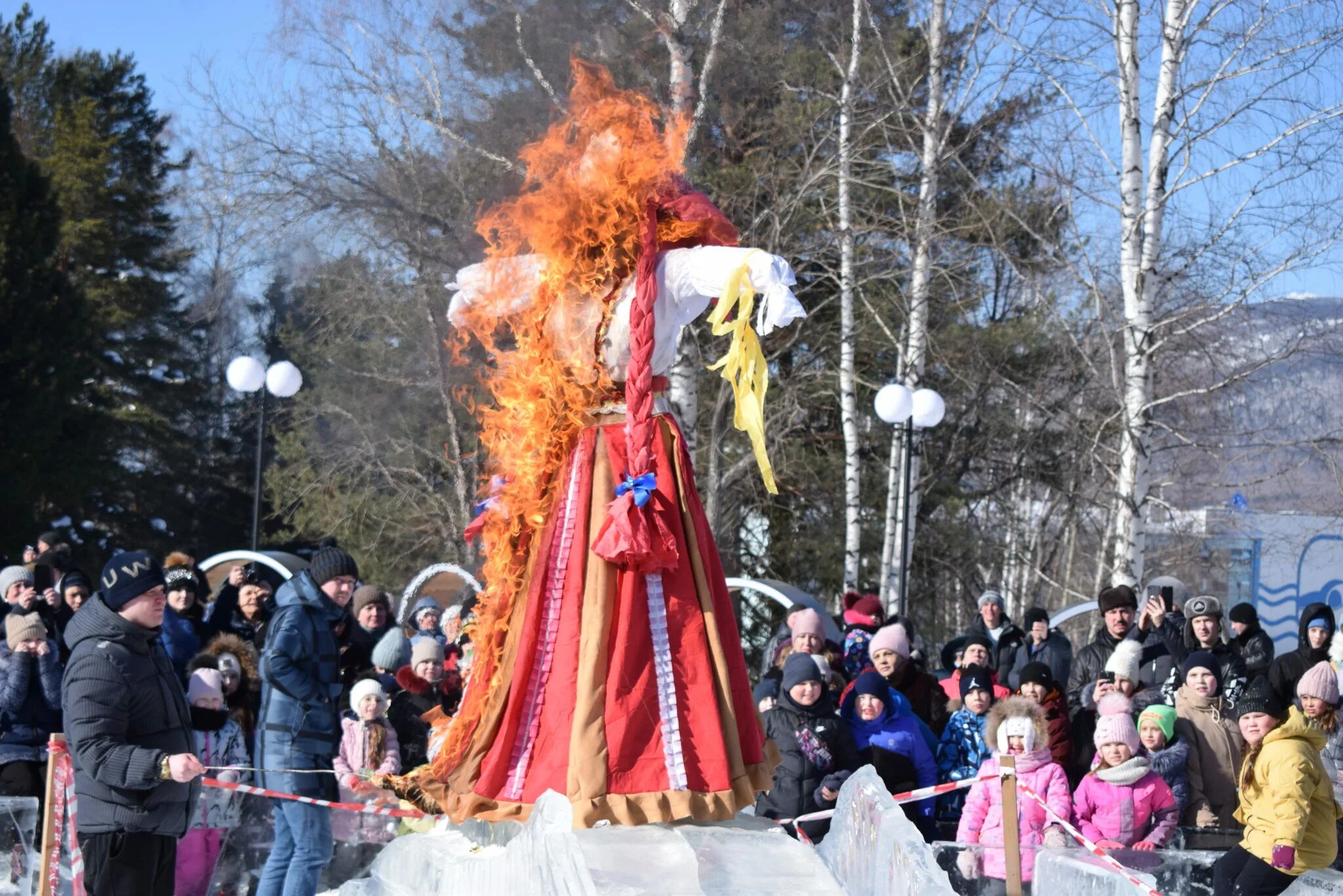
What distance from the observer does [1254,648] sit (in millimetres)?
7965

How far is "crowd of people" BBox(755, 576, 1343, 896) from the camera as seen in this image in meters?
5.39

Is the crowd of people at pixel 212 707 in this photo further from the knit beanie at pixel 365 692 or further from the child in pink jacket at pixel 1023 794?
the child in pink jacket at pixel 1023 794

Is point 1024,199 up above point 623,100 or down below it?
above

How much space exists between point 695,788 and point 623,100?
2193 mm

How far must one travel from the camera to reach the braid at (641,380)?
14.2 ft

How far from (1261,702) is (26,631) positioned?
529cm

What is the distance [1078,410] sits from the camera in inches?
714

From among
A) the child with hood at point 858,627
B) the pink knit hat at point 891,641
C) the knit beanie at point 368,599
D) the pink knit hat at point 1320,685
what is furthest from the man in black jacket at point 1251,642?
the knit beanie at point 368,599

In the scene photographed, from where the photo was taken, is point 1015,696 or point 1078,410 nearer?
point 1015,696

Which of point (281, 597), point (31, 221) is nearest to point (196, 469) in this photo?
point (31, 221)

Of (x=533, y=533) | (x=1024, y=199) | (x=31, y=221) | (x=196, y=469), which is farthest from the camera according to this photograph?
(x=196, y=469)

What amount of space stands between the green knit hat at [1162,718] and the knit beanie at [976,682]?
724mm

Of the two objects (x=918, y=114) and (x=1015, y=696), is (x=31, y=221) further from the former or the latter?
(x=1015, y=696)

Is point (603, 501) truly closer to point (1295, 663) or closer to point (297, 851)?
point (297, 851)
